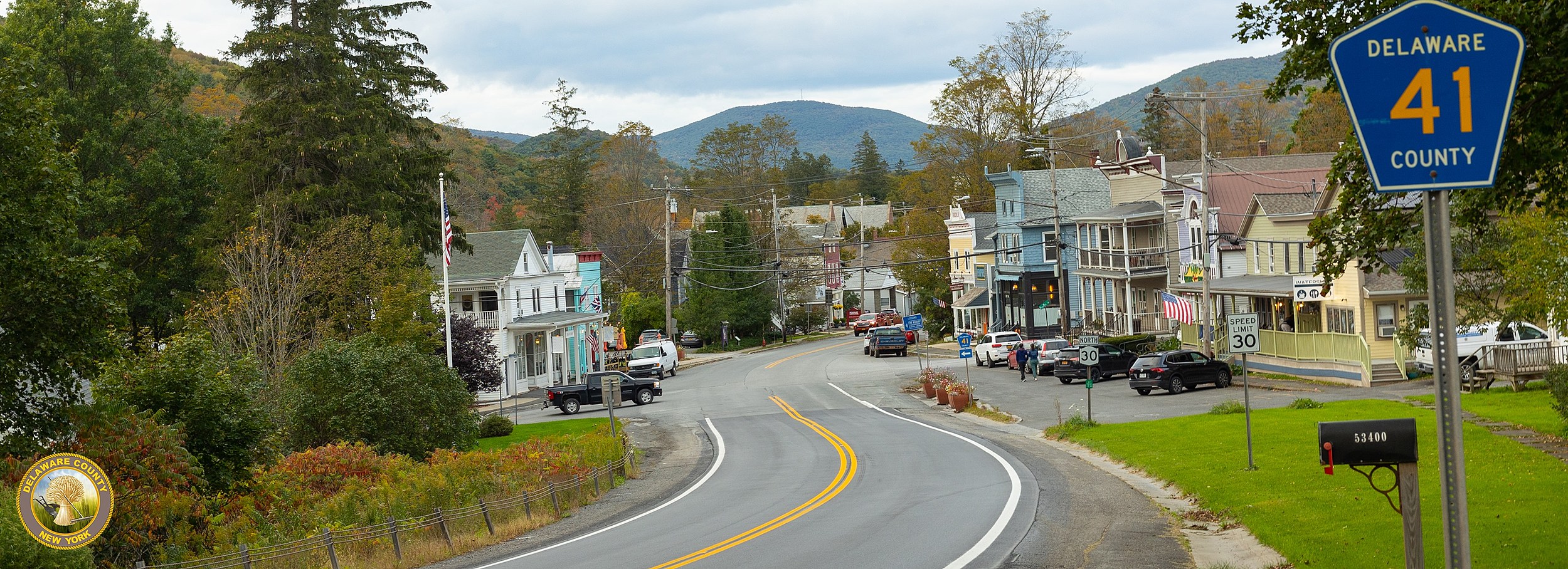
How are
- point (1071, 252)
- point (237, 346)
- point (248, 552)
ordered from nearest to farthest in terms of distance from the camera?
point (248, 552) < point (237, 346) < point (1071, 252)

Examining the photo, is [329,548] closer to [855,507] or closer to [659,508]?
[659,508]

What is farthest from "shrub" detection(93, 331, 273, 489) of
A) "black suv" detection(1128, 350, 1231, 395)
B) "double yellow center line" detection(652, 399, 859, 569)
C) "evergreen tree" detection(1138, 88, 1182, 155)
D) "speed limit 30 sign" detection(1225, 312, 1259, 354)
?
"evergreen tree" detection(1138, 88, 1182, 155)

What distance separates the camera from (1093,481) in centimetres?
2189

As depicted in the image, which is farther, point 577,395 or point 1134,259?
point 1134,259

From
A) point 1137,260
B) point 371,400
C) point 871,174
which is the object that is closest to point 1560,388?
point 371,400

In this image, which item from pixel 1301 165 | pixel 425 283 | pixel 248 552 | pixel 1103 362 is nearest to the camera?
pixel 248 552

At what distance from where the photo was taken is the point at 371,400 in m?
27.5

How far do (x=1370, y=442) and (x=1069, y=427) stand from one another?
77.7 ft

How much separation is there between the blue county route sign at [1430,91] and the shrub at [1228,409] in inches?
1090

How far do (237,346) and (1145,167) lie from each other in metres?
45.1

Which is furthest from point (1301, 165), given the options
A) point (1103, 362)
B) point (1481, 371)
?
point (1481, 371)

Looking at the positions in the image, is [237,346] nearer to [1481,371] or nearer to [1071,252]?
[1481,371]

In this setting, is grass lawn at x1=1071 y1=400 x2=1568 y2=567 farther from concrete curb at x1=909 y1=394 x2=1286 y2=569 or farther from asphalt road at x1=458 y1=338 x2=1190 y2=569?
asphalt road at x1=458 y1=338 x2=1190 y2=569

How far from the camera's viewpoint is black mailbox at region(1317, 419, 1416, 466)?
8.00m
